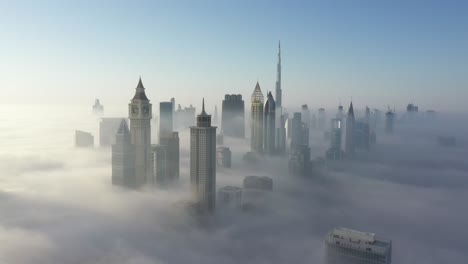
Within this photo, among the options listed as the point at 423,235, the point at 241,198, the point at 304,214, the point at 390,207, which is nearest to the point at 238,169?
the point at 241,198

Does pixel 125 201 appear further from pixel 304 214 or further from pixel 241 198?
pixel 304 214

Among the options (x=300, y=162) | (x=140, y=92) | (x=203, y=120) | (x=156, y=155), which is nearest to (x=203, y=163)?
(x=203, y=120)

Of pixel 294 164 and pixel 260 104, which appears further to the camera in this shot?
pixel 260 104

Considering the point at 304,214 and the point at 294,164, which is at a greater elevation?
the point at 294,164

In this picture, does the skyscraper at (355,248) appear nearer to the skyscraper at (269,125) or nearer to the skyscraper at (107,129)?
the skyscraper at (269,125)

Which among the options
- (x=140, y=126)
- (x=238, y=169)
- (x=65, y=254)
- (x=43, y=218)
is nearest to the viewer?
(x=65, y=254)

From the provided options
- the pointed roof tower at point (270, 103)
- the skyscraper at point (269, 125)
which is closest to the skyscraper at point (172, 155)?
the skyscraper at point (269, 125)

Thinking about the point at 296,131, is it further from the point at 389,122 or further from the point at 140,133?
the point at 140,133
